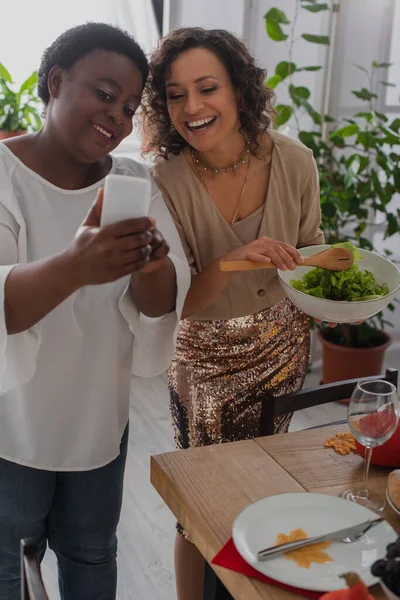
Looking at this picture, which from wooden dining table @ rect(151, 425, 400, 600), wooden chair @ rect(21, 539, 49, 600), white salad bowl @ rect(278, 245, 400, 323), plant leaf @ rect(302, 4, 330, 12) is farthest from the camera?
plant leaf @ rect(302, 4, 330, 12)

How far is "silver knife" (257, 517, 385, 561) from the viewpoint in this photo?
1.02m

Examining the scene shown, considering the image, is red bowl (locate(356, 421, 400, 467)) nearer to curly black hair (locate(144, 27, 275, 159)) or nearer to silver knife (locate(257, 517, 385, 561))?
silver knife (locate(257, 517, 385, 561))

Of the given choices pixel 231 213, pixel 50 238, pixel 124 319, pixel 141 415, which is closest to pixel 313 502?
pixel 124 319

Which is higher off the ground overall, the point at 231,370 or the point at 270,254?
the point at 270,254

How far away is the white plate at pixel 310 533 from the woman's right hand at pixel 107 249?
1.41ft

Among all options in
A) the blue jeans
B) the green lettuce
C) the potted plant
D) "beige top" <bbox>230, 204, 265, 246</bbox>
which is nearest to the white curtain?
the potted plant

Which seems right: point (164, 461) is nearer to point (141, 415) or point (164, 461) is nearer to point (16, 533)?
point (16, 533)

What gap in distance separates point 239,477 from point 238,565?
25 centimetres

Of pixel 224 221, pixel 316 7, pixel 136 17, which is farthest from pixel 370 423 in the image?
pixel 136 17

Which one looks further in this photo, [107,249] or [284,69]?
[284,69]

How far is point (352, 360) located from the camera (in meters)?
3.21

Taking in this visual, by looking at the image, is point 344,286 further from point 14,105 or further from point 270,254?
point 14,105

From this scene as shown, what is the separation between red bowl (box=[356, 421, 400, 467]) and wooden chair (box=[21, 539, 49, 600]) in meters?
0.61

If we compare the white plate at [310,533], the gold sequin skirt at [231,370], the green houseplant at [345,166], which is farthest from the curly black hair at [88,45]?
the green houseplant at [345,166]
